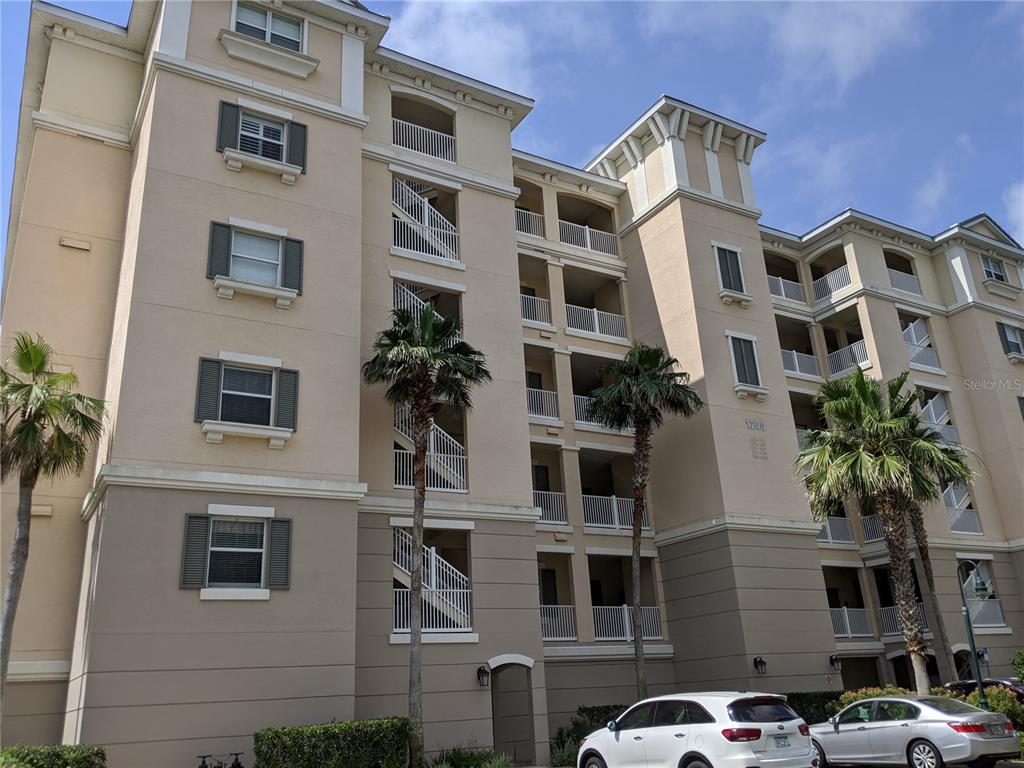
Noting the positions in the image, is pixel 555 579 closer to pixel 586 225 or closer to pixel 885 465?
pixel 885 465

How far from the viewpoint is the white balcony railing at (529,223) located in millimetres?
31406

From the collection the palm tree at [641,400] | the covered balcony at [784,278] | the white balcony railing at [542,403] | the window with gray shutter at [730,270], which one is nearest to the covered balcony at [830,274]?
the covered balcony at [784,278]

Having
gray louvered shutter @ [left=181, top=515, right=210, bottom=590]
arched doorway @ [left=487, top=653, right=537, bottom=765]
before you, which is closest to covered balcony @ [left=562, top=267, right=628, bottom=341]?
arched doorway @ [left=487, top=653, right=537, bottom=765]

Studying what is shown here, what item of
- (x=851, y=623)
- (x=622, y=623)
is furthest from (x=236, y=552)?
(x=851, y=623)

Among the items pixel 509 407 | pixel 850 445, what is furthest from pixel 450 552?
pixel 850 445

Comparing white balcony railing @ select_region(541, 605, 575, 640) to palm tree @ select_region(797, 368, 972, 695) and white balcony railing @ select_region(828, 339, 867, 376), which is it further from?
white balcony railing @ select_region(828, 339, 867, 376)

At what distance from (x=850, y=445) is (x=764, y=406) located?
4.71 m

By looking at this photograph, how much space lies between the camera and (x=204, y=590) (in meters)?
17.5

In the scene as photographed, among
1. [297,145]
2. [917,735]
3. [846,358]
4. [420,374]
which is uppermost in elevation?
[297,145]

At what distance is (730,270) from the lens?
101 ft

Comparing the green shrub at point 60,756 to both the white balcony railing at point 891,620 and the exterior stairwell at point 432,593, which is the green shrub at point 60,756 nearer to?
the exterior stairwell at point 432,593

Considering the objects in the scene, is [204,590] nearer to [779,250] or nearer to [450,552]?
[450,552]

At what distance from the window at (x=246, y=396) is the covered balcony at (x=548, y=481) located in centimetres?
1075

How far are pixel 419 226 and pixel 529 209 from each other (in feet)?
28.1
